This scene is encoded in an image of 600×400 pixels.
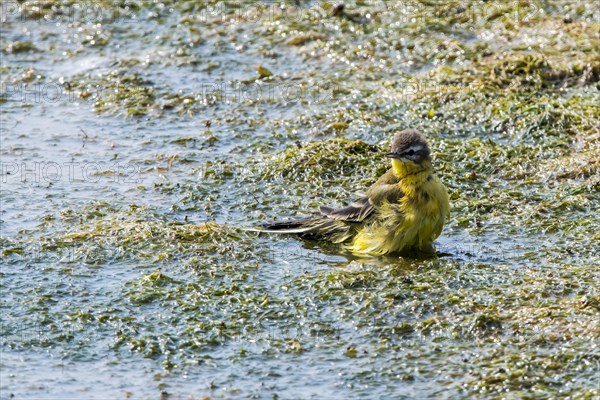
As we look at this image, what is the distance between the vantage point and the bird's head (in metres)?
9.57

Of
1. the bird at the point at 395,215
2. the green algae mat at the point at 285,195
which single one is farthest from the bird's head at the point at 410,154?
the green algae mat at the point at 285,195

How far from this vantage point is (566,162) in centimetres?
1095

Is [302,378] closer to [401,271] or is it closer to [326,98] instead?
[401,271]

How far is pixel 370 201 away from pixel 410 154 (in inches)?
21.1

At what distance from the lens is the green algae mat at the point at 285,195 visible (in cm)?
767

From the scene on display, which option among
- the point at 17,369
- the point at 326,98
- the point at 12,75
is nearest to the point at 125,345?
the point at 17,369

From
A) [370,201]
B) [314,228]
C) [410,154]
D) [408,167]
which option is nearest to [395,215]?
[370,201]

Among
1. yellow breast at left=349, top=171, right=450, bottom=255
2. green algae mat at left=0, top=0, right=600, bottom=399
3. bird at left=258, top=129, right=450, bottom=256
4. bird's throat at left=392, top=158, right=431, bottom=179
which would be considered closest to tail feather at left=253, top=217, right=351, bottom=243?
bird at left=258, top=129, right=450, bottom=256

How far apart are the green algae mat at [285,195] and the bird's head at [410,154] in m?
0.71

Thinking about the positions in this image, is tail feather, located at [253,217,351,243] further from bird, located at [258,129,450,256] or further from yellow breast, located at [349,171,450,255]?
yellow breast, located at [349,171,450,255]

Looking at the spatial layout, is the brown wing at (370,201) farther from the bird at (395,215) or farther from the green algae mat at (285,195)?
the green algae mat at (285,195)

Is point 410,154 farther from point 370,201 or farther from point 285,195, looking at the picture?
point 285,195

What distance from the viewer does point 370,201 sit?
31.7 ft

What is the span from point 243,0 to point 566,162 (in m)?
6.50
